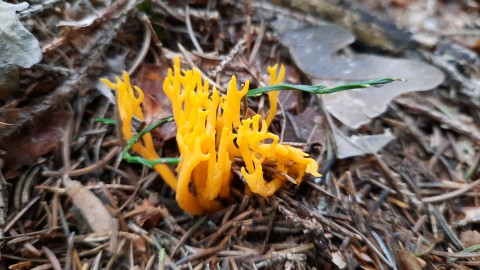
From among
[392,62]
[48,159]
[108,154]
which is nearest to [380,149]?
[392,62]

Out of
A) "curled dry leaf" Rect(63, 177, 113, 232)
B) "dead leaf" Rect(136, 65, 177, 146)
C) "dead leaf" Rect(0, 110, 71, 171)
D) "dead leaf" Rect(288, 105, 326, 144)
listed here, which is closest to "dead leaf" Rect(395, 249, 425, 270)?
"dead leaf" Rect(288, 105, 326, 144)

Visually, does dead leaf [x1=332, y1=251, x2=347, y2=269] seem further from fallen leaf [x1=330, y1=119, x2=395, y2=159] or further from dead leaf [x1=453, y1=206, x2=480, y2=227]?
dead leaf [x1=453, y1=206, x2=480, y2=227]

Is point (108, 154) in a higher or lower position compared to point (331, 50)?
lower

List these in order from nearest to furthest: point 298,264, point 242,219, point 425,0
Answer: point 298,264 → point 242,219 → point 425,0

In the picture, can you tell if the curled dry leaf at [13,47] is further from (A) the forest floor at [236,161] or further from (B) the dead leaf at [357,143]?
(B) the dead leaf at [357,143]

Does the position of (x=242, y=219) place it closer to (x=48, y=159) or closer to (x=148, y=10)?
(x=48, y=159)

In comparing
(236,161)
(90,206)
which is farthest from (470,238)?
(90,206)
